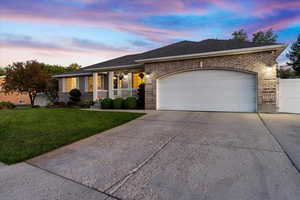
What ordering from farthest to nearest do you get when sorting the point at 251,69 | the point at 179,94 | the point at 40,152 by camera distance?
the point at 179,94 < the point at 251,69 < the point at 40,152

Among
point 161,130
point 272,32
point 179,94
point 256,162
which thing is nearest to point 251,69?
point 179,94

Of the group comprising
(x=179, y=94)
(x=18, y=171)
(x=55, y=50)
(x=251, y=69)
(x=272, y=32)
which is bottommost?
(x=18, y=171)

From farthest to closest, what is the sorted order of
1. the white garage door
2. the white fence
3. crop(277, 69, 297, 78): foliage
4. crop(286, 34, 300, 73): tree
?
crop(286, 34, 300, 73): tree → crop(277, 69, 297, 78): foliage → the white garage door → the white fence

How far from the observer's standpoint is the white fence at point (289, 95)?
25.9ft

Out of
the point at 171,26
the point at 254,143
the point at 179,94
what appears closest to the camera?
the point at 254,143

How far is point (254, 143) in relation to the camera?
3.76 metres

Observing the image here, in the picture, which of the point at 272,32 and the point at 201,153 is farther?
the point at 272,32

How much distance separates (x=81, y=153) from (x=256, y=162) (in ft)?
11.5

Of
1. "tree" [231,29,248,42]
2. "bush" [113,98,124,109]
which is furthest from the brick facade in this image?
"tree" [231,29,248,42]

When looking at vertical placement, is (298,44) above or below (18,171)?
above

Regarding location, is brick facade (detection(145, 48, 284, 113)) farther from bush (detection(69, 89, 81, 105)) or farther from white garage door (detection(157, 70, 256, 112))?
bush (detection(69, 89, 81, 105))

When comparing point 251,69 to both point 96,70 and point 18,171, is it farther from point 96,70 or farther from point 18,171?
point 96,70

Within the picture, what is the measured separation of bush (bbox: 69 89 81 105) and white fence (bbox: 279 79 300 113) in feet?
47.9

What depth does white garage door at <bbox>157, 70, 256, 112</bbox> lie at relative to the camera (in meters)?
8.22
